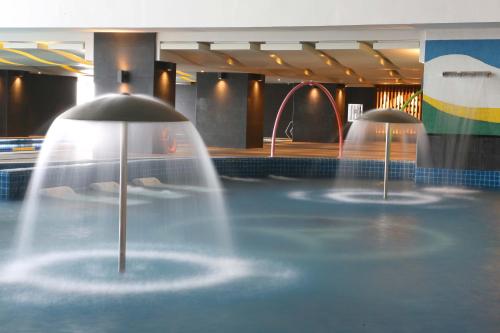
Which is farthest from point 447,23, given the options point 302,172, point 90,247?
point 90,247

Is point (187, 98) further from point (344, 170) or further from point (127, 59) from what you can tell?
point (344, 170)

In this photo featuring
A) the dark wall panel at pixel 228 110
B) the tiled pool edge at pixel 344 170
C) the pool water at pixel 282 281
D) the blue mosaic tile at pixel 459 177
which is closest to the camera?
the pool water at pixel 282 281

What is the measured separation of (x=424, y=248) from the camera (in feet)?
23.7

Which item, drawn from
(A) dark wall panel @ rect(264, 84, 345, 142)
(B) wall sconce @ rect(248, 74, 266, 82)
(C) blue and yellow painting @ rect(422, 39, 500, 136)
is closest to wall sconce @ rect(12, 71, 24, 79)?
(B) wall sconce @ rect(248, 74, 266, 82)

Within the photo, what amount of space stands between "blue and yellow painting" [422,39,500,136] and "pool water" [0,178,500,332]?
464 centimetres

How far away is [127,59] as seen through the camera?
15641 millimetres

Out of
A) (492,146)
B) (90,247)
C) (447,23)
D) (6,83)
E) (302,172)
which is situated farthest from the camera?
(6,83)

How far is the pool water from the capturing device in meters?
4.60

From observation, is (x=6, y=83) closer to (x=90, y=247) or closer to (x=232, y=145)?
(x=232, y=145)

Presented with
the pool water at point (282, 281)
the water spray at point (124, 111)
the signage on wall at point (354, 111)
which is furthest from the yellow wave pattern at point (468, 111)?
the signage on wall at point (354, 111)

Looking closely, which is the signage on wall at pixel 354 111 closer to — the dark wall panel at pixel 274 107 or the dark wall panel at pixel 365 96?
the dark wall panel at pixel 274 107

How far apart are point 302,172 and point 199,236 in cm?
783

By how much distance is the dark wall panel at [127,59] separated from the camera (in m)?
15.5

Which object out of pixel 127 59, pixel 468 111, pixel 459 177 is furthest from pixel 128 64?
pixel 459 177
